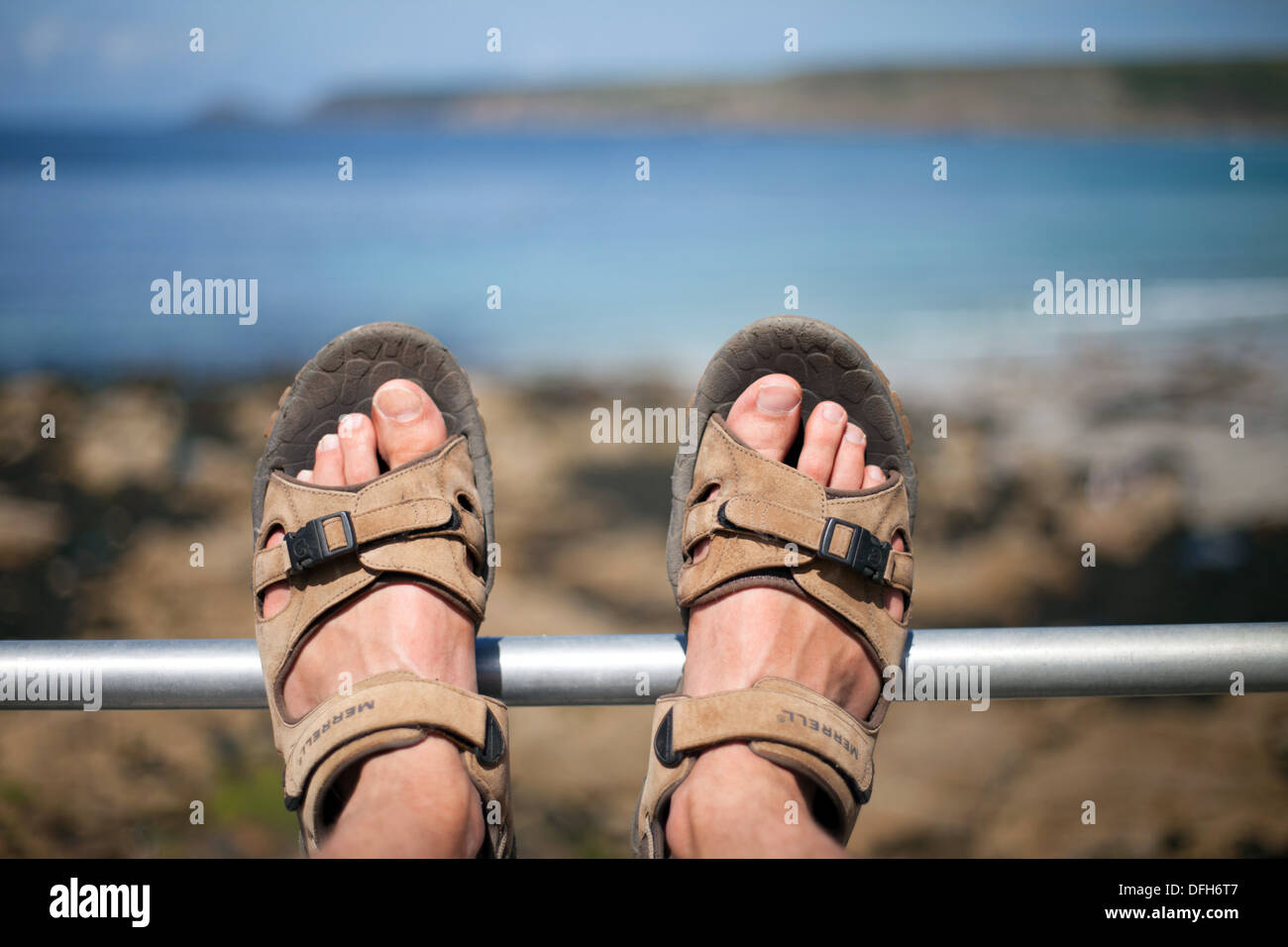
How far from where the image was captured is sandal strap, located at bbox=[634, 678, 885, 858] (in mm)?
1215

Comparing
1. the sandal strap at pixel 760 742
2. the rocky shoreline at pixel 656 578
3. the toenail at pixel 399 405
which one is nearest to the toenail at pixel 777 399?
the sandal strap at pixel 760 742

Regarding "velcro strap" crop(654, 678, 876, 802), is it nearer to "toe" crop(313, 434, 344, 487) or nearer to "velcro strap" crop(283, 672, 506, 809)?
"velcro strap" crop(283, 672, 506, 809)

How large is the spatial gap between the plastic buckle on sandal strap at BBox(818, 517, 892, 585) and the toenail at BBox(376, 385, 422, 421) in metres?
0.73

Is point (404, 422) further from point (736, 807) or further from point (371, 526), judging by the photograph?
point (736, 807)

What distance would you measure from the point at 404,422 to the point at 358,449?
96 mm

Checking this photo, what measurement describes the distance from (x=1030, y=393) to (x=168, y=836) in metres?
4.42

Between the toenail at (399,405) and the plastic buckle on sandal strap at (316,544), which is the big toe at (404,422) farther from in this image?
the plastic buckle on sandal strap at (316,544)

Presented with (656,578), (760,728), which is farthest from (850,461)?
(656,578)

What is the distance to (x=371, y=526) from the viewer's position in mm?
1351

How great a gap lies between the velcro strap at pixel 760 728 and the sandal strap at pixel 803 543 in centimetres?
17

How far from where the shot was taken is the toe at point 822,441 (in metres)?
1.43
